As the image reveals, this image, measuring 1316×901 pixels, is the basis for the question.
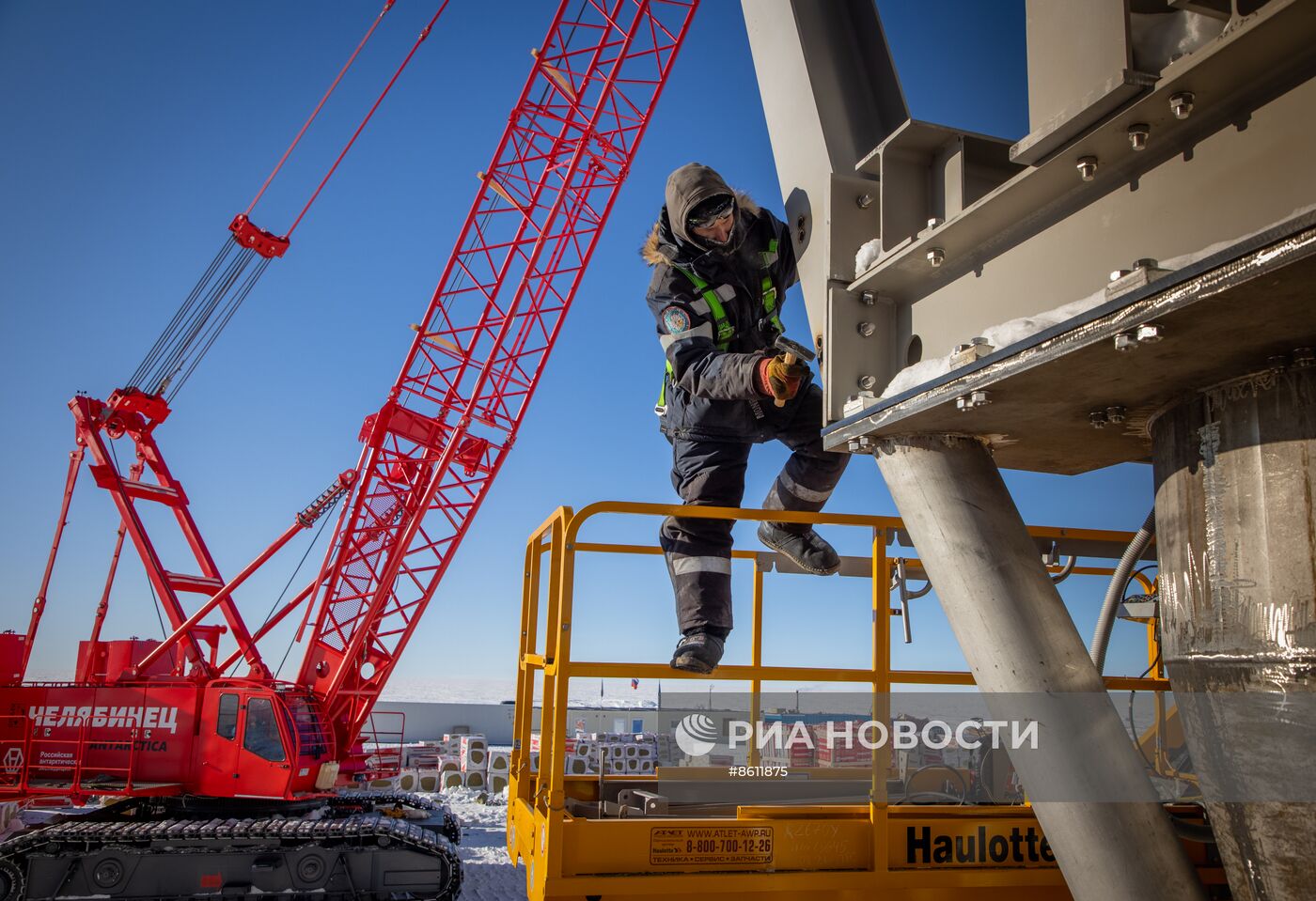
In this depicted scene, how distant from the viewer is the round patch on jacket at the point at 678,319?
3.80 metres

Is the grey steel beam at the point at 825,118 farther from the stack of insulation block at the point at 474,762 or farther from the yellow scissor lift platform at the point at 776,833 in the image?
the stack of insulation block at the point at 474,762

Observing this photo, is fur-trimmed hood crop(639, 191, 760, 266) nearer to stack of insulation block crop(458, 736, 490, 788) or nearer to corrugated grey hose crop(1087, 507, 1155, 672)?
corrugated grey hose crop(1087, 507, 1155, 672)

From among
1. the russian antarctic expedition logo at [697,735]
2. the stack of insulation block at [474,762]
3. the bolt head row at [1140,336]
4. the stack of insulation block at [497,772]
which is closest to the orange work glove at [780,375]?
the bolt head row at [1140,336]

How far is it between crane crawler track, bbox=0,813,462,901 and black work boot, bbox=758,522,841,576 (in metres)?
6.69

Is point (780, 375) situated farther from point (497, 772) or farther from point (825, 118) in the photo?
point (497, 772)

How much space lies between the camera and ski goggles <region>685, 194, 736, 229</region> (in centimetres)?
371

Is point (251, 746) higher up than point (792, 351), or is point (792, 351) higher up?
point (792, 351)

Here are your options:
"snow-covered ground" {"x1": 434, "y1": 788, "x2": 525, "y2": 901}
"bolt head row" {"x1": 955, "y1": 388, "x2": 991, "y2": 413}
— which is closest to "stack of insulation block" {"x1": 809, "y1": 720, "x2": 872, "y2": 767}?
"bolt head row" {"x1": 955, "y1": 388, "x2": 991, "y2": 413}

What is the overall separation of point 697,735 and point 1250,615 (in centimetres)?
242

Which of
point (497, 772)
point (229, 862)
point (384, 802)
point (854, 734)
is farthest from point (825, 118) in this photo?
point (497, 772)

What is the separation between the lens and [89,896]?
9.27m

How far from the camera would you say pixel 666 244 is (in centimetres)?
387

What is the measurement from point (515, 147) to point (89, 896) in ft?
45.6

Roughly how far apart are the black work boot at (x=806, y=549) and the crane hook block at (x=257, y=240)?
17.7m
